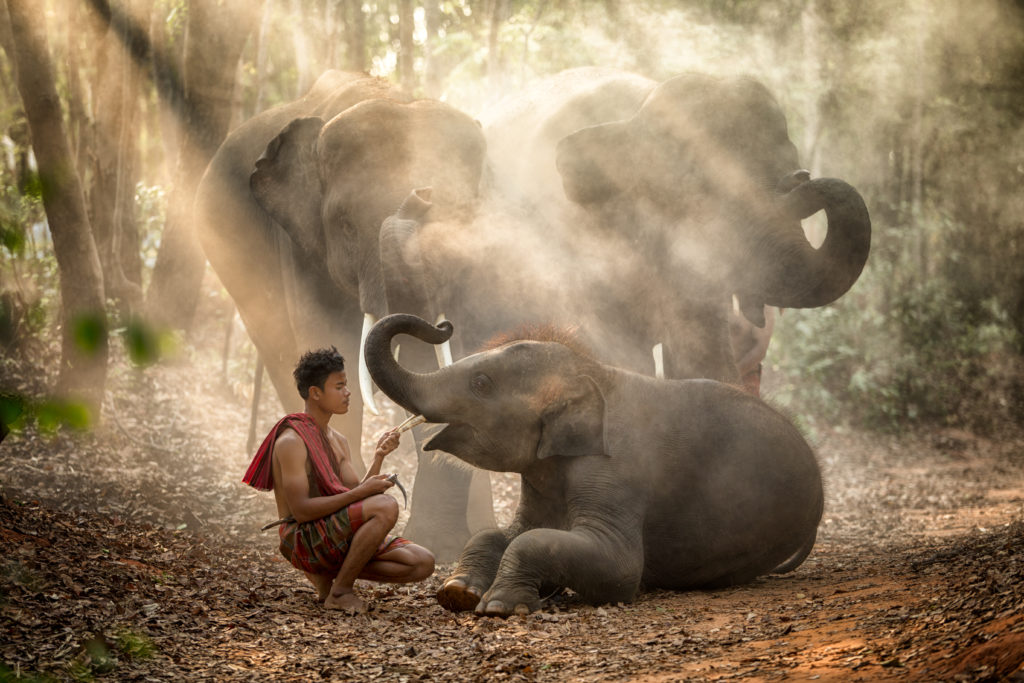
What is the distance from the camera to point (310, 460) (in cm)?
502

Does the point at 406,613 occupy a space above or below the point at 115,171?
below

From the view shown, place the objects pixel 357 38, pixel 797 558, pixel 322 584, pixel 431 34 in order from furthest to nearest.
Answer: pixel 357 38 → pixel 431 34 → pixel 797 558 → pixel 322 584

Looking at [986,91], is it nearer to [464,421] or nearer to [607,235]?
[607,235]

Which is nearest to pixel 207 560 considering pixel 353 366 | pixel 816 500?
pixel 353 366

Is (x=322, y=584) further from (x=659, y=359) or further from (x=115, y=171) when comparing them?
(x=115, y=171)

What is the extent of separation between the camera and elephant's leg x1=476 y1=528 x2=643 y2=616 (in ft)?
15.7

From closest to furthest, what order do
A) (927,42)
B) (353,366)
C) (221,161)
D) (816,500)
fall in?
(816,500) < (353,366) < (221,161) < (927,42)

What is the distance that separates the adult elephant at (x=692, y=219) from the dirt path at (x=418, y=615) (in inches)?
68.8

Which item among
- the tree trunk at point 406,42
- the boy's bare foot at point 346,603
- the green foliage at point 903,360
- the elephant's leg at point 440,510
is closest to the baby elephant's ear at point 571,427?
the boy's bare foot at point 346,603

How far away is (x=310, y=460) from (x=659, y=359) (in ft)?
10.3

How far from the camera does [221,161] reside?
33.5 ft

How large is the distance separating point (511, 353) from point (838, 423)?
1146 cm

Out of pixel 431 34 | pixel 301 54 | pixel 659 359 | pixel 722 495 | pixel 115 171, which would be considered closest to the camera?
pixel 722 495

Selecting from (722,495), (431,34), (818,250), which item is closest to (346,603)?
(722,495)
